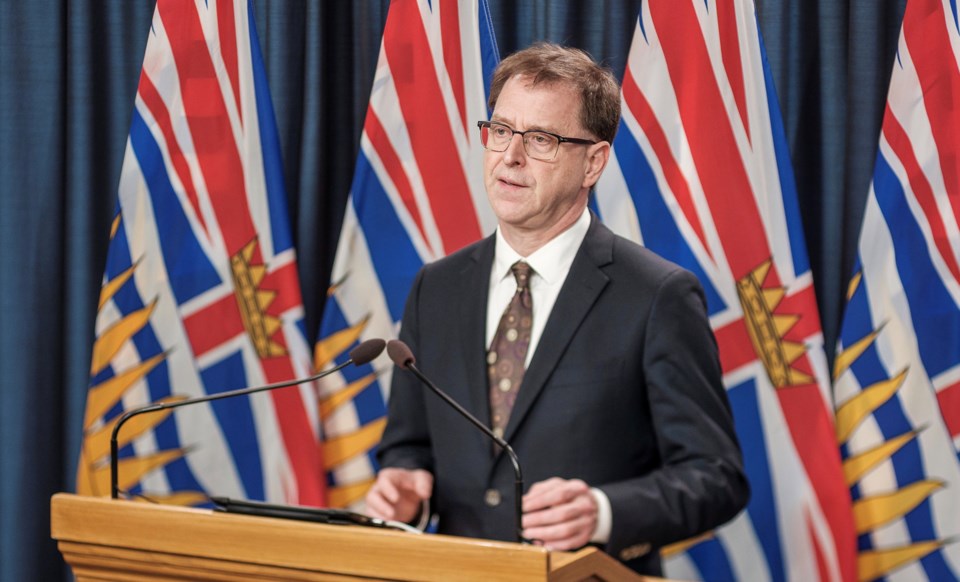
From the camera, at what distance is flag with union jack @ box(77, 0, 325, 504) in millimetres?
3215

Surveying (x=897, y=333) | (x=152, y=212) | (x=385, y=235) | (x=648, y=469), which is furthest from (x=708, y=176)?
(x=152, y=212)

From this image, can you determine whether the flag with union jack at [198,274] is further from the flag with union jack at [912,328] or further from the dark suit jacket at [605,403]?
the flag with union jack at [912,328]

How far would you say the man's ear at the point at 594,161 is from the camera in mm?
2164

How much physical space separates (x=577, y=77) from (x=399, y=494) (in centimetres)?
81

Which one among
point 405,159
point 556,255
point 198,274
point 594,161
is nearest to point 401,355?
point 556,255

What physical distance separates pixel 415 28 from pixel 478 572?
2.10 meters

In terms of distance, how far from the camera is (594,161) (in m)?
2.18

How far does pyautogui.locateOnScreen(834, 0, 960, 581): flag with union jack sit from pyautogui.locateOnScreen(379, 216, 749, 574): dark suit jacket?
1066mm

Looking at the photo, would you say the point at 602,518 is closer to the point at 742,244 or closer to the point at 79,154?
the point at 742,244

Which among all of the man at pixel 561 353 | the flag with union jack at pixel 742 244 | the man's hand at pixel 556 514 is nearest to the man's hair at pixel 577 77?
the man at pixel 561 353

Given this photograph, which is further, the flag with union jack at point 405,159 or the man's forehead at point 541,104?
the flag with union jack at point 405,159

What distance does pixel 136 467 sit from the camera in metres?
3.23

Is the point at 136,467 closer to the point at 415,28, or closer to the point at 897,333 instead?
the point at 415,28

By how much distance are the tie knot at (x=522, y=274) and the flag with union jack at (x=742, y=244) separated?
0.94 m
